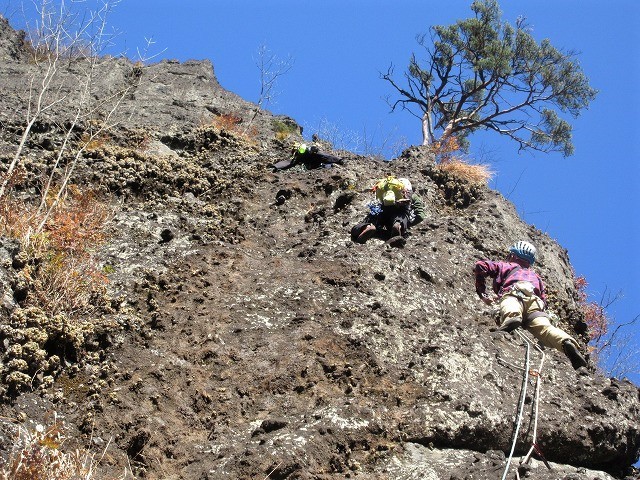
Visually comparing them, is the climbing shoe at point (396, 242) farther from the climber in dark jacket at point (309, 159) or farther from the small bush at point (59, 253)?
the small bush at point (59, 253)

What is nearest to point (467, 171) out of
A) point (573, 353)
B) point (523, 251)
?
point (523, 251)

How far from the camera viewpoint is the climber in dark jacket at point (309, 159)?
12906 millimetres

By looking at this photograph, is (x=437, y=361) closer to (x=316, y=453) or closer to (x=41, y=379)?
(x=316, y=453)

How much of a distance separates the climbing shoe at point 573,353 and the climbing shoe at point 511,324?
0.50m

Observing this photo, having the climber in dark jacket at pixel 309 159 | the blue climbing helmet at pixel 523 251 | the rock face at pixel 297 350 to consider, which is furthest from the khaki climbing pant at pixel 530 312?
the climber in dark jacket at pixel 309 159

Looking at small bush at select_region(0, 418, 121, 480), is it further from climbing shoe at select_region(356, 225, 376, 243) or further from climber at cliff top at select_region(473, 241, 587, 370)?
climbing shoe at select_region(356, 225, 376, 243)

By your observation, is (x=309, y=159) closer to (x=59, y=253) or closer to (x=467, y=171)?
(x=467, y=171)

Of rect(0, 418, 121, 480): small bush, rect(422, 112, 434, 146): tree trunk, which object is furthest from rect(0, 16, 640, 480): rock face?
rect(422, 112, 434, 146): tree trunk

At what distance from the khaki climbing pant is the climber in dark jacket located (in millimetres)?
4931

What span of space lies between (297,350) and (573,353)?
2715 millimetres

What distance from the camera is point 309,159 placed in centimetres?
1299

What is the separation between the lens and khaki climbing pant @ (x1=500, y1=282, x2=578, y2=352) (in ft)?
27.0

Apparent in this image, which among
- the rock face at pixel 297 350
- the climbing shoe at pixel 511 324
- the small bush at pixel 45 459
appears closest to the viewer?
the small bush at pixel 45 459

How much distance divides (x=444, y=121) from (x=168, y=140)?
9111 millimetres
